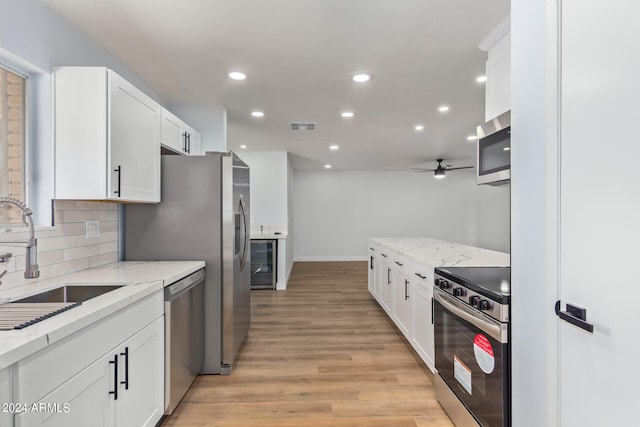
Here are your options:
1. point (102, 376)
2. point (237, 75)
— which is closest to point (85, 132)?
point (237, 75)

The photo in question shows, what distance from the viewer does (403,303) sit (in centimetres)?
315

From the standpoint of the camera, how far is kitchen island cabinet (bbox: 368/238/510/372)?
8.07ft

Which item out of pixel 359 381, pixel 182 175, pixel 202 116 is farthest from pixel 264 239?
pixel 359 381

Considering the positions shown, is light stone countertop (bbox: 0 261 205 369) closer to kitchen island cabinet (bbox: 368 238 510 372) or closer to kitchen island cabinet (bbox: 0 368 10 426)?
kitchen island cabinet (bbox: 0 368 10 426)

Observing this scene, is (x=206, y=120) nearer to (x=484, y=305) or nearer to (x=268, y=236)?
(x=268, y=236)

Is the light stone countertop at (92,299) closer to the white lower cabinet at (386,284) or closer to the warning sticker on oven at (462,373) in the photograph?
the warning sticker on oven at (462,373)

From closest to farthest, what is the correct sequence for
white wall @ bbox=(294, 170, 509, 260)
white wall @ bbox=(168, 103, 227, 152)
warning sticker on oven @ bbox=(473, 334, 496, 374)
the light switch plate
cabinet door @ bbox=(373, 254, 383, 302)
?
1. warning sticker on oven @ bbox=(473, 334, 496, 374)
2. the light switch plate
3. white wall @ bbox=(168, 103, 227, 152)
4. cabinet door @ bbox=(373, 254, 383, 302)
5. white wall @ bbox=(294, 170, 509, 260)

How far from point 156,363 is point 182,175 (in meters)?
1.42

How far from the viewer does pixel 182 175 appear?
2678 millimetres

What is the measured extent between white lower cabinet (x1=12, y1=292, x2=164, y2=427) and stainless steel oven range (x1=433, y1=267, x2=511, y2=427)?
1739 millimetres

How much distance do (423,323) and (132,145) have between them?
2.51m

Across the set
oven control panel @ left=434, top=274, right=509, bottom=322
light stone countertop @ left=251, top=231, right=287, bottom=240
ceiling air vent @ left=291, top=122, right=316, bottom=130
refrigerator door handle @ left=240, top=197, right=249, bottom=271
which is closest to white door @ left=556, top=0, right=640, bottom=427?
oven control panel @ left=434, top=274, right=509, bottom=322

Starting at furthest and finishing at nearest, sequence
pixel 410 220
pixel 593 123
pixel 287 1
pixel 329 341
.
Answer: pixel 410 220 → pixel 329 341 → pixel 287 1 → pixel 593 123

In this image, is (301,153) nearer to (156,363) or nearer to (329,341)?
(329,341)
